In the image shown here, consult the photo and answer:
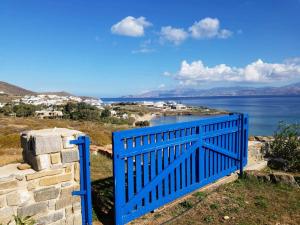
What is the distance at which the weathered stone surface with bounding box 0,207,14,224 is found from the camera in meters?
4.00

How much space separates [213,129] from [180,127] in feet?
4.42

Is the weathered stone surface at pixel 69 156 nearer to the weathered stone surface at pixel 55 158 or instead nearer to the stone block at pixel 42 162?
the weathered stone surface at pixel 55 158

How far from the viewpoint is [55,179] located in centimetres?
448

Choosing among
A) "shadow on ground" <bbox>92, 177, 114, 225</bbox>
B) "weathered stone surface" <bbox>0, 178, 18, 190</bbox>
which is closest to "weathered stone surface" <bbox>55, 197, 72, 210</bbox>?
"weathered stone surface" <bbox>0, 178, 18, 190</bbox>

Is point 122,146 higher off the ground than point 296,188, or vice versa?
point 122,146

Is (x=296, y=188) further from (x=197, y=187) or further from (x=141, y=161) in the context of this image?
(x=141, y=161)

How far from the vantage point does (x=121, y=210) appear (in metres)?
5.13

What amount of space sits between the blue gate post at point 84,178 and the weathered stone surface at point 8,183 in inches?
36.8

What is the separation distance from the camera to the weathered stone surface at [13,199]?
4.05 metres

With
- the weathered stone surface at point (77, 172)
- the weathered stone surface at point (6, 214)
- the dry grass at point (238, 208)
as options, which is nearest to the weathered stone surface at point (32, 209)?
the weathered stone surface at point (6, 214)

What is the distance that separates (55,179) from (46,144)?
0.58 metres

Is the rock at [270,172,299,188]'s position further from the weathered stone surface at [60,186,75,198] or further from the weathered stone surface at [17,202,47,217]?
the weathered stone surface at [17,202,47,217]

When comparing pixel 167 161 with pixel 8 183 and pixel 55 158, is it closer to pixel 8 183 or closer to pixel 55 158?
pixel 55 158

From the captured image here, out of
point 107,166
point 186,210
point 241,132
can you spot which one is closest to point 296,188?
point 241,132
